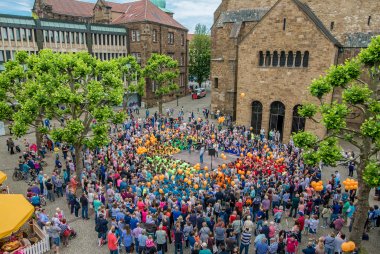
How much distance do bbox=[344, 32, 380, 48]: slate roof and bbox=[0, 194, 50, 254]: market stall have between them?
30.3m

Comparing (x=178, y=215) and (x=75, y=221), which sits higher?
(x=178, y=215)

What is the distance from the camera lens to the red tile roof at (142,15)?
4591 cm

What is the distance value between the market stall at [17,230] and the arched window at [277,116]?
77.9ft

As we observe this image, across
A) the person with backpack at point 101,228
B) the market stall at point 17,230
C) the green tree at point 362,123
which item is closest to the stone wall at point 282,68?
the green tree at point 362,123

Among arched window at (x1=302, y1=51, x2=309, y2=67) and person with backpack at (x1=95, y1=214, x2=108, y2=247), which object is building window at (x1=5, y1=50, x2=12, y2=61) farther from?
arched window at (x1=302, y1=51, x2=309, y2=67)

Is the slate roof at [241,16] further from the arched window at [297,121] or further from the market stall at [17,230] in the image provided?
the market stall at [17,230]

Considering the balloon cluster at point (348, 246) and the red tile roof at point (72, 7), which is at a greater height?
the red tile roof at point (72, 7)

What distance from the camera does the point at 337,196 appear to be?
1602cm

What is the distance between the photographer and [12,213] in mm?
12180

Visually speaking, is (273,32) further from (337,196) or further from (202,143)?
(337,196)

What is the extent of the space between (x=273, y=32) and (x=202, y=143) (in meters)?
12.8

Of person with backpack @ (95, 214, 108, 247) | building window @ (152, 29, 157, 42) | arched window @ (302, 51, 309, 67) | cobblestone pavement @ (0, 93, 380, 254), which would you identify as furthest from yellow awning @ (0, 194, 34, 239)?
building window @ (152, 29, 157, 42)

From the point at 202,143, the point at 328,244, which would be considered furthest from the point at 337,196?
the point at 202,143

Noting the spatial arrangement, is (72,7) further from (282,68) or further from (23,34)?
(282,68)
